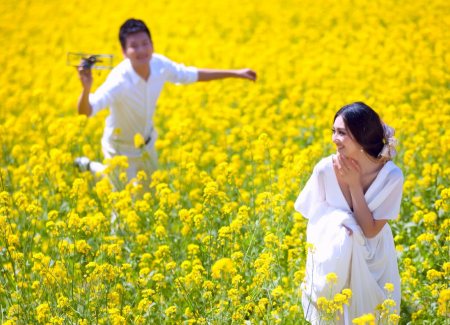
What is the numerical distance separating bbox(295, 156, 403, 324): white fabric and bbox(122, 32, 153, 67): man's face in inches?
91.3

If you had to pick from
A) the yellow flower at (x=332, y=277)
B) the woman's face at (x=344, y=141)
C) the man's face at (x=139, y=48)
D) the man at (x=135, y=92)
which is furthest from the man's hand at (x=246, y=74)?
the yellow flower at (x=332, y=277)

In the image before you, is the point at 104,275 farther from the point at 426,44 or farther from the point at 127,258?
the point at 426,44

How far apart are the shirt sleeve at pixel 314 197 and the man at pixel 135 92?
2.08 metres

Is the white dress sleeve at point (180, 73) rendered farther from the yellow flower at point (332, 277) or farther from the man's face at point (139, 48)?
the yellow flower at point (332, 277)

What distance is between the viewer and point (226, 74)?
20.7 feet

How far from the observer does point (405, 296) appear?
4.47 meters

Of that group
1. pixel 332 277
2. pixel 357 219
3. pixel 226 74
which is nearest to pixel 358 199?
pixel 357 219

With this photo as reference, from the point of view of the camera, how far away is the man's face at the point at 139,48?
6.03m

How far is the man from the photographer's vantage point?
19.9 feet

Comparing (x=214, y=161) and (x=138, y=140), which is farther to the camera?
(x=214, y=161)

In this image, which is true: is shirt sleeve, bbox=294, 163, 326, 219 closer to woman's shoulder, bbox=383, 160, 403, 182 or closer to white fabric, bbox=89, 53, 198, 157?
woman's shoulder, bbox=383, 160, 403, 182

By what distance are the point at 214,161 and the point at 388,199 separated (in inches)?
110

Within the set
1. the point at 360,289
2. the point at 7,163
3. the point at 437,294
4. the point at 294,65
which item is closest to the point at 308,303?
the point at 360,289

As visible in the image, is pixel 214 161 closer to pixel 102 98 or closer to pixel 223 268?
pixel 102 98
